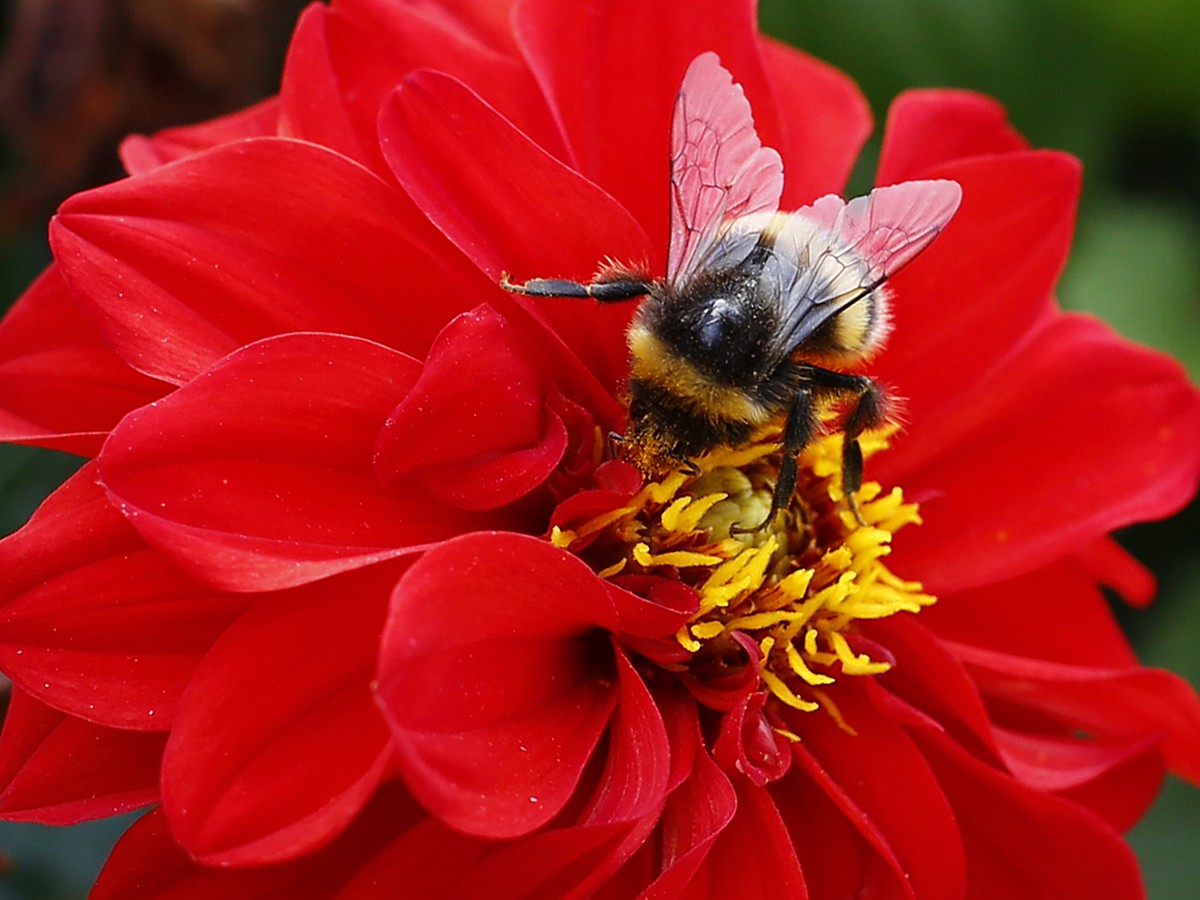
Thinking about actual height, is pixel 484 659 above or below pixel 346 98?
below

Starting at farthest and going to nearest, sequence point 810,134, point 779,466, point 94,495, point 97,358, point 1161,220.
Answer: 1. point 1161,220
2. point 810,134
3. point 779,466
4. point 97,358
5. point 94,495

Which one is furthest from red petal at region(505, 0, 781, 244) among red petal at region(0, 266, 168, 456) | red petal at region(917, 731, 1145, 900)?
red petal at region(917, 731, 1145, 900)

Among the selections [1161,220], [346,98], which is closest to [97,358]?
[346,98]

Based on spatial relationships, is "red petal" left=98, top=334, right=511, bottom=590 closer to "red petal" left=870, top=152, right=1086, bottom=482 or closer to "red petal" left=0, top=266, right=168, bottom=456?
"red petal" left=0, top=266, right=168, bottom=456

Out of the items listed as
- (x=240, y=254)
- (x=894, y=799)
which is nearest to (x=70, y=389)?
(x=240, y=254)

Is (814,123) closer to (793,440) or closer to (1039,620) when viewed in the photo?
(793,440)

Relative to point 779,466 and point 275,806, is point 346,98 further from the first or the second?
point 275,806

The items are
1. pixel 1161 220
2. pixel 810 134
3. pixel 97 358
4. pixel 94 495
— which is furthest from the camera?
pixel 1161 220
